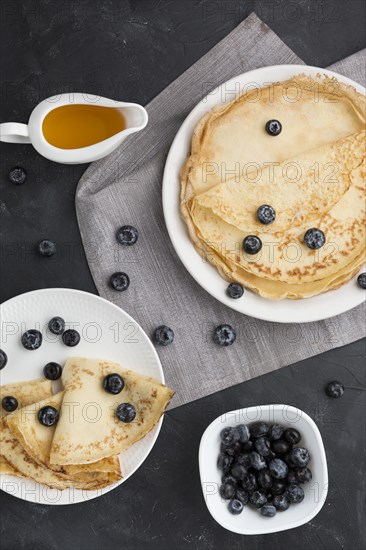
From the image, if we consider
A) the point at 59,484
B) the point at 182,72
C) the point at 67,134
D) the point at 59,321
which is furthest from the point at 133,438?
the point at 182,72

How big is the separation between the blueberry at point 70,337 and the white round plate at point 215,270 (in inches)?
17.8

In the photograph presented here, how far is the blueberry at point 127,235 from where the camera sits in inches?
97.6

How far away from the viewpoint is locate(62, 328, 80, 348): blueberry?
2.36 meters

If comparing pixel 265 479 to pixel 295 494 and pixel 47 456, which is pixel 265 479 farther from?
pixel 47 456

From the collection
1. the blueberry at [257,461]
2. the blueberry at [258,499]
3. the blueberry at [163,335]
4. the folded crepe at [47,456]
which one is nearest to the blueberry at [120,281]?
the blueberry at [163,335]

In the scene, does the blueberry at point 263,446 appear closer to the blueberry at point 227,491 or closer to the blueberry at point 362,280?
the blueberry at point 227,491

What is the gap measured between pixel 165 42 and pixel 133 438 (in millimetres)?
1462

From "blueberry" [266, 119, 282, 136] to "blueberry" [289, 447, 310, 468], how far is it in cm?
109

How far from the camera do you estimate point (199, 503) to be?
2543 millimetres

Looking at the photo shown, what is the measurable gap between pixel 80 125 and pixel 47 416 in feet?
3.25

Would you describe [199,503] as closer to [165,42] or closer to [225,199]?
[225,199]

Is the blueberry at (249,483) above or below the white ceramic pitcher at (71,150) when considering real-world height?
below

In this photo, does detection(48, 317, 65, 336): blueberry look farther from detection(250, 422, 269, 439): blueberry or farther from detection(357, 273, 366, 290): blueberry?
detection(357, 273, 366, 290): blueberry

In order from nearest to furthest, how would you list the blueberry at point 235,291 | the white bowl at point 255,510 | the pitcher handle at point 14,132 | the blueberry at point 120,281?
the pitcher handle at point 14,132 < the white bowl at point 255,510 < the blueberry at point 235,291 < the blueberry at point 120,281
